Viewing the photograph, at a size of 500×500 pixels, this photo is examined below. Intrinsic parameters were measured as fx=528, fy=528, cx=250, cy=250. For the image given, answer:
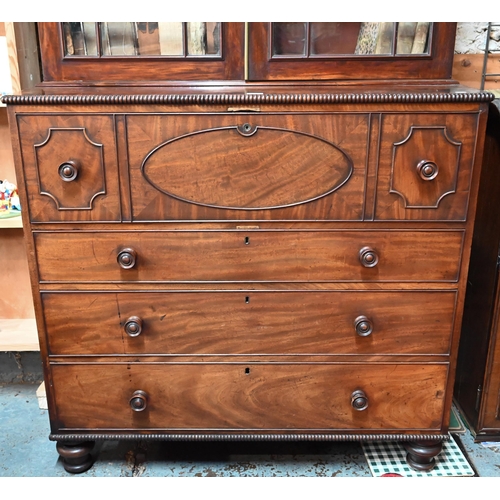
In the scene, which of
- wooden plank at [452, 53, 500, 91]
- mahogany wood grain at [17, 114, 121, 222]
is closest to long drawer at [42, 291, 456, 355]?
mahogany wood grain at [17, 114, 121, 222]

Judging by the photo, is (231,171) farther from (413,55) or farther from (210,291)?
Result: (413,55)

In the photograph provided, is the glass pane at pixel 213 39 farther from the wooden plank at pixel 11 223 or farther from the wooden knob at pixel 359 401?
the wooden knob at pixel 359 401

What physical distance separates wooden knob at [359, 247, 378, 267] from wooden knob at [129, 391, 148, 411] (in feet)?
2.73

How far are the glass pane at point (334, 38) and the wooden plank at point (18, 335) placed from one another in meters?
1.58

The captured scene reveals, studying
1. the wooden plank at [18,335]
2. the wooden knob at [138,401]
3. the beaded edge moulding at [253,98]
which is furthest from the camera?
the wooden plank at [18,335]

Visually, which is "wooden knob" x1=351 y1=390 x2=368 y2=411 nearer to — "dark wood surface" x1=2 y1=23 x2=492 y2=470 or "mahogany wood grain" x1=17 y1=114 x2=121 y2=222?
"dark wood surface" x1=2 y1=23 x2=492 y2=470

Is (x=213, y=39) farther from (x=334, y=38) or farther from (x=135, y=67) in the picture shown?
(x=334, y=38)

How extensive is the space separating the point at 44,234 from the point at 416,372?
1.26 m

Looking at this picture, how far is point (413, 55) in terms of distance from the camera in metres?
1.61

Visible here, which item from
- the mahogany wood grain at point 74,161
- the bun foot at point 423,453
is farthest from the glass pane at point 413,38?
the bun foot at point 423,453

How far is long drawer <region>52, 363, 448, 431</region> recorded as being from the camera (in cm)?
173

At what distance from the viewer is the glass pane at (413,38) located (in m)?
1.59

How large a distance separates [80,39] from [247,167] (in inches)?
25.7

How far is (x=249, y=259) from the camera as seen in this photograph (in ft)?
5.32
